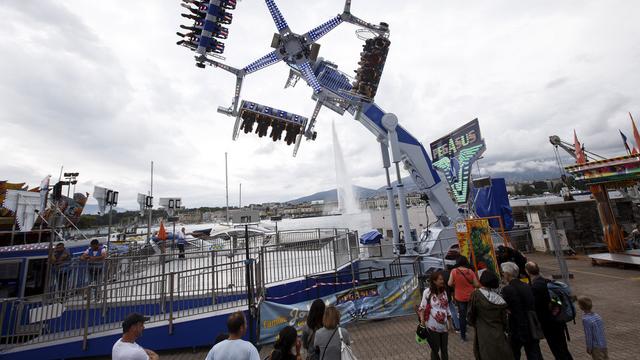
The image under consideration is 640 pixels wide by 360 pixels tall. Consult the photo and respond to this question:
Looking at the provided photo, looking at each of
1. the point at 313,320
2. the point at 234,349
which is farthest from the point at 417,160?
the point at 234,349

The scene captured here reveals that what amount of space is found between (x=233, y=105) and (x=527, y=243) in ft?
73.6

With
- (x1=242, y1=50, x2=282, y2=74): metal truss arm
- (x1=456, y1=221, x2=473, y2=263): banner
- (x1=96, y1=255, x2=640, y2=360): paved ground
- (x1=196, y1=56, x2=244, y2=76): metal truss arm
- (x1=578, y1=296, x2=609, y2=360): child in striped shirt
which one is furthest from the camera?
(x1=242, y1=50, x2=282, y2=74): metal truss arm

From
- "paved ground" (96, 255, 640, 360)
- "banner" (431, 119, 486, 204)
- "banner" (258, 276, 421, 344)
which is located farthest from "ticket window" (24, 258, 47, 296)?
"banner" (431, 119, 486, 204)

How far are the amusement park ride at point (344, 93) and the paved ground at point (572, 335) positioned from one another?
5565 mm

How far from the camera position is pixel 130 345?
11.6 feet

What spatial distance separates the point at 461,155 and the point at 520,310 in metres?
10.2

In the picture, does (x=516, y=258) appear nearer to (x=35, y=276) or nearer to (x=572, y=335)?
(x=572, y=335)

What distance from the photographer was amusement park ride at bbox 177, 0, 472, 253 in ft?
45.8

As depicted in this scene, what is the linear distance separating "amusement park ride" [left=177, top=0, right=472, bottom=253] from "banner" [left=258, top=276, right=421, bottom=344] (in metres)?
4.98

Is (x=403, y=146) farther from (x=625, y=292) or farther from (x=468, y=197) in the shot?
(x=625, y=292)

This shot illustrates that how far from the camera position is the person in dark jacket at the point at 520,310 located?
431 centimetres

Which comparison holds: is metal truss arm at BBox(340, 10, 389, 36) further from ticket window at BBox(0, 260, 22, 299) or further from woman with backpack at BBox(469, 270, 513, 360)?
ticket window at BBox(0, 260, 22, 299)

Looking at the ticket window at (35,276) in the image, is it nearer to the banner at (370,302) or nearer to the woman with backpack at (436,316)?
the banner at (370,302)

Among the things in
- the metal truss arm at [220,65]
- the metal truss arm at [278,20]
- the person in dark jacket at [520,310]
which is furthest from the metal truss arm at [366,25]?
the person in dark jacket at [520,310]
